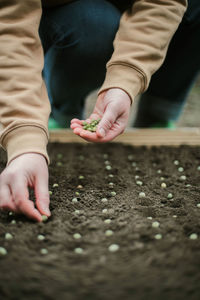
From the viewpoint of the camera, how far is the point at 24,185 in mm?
866

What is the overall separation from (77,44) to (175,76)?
1.96ft

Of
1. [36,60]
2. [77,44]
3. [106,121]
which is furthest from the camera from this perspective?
[77,44]

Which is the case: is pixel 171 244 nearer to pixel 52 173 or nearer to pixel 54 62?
pixel 52 173

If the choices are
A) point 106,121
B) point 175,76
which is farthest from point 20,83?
point 175,76

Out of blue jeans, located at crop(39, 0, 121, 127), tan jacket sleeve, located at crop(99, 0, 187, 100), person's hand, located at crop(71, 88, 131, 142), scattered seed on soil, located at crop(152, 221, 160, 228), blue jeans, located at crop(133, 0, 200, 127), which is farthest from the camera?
blue jeans, located at crop(133, 0, 200, 127)

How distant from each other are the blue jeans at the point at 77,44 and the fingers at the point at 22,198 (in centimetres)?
84

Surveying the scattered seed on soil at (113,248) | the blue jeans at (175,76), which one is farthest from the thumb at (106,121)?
the blue jeans at (175,76)

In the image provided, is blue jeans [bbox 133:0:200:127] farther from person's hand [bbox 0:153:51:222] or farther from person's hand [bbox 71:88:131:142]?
person's hand [bbox 0:153:51:222]

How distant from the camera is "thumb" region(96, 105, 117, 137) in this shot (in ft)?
3.20

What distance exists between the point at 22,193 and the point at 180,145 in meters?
0.98

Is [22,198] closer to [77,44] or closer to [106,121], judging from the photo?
[106,121]

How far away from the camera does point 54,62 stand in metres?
1.58

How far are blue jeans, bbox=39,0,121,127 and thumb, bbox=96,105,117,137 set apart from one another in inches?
21.9

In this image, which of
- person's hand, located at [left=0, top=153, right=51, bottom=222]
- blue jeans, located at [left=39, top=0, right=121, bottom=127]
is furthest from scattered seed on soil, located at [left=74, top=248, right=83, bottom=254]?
blue jeans, located at [left=39, top=0, right=121, bottom=127]
